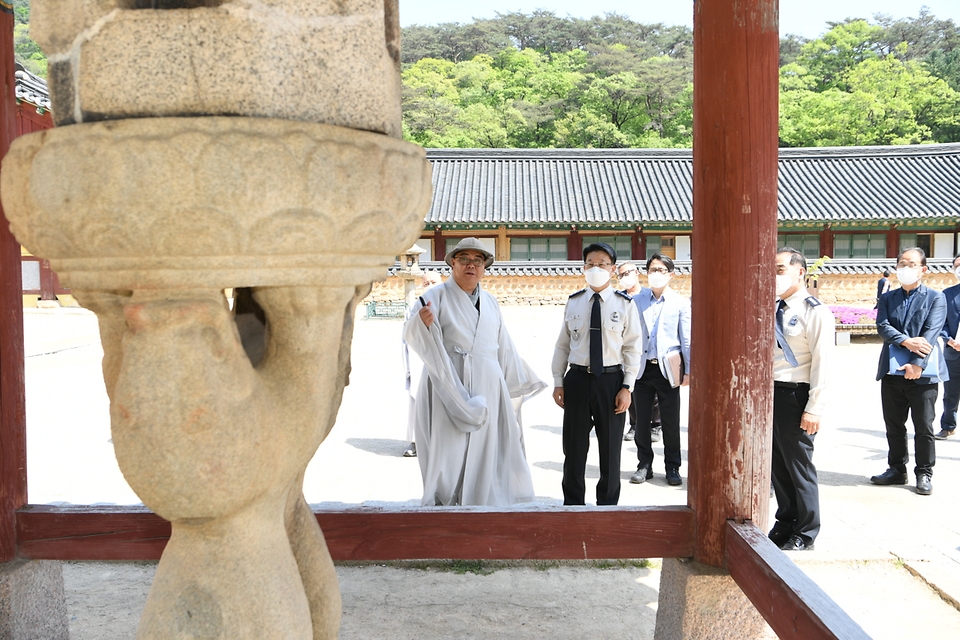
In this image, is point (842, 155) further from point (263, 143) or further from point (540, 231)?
point (263, 143)

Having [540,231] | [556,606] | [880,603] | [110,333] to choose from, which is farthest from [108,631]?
[540,231]

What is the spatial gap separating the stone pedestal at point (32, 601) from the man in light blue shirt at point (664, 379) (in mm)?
3889

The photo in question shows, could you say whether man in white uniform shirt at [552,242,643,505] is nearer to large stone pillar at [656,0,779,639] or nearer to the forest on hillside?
large stone pillar at [656,0,779,639]

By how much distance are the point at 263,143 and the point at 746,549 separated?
2.13m

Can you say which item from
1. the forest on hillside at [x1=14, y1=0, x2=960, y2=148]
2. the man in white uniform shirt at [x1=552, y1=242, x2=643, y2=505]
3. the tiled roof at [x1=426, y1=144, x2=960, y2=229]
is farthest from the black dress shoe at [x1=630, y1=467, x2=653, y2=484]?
the forest on hillside at [x1=14, y1=0, x2=960, y2=148]

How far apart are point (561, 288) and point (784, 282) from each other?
18.3 m

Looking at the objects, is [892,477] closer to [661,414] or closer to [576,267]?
[661,414]

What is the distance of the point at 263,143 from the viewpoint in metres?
1.26

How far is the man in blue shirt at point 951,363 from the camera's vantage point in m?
6.73

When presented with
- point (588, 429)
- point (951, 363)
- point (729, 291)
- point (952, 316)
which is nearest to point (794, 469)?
point (588, 429)

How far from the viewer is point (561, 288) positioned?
22672 mm

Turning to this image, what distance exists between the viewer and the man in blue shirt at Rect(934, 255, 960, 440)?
22.1 ft

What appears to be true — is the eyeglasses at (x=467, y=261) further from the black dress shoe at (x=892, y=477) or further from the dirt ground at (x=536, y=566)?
the black dress shoe at (x=892, y=477)

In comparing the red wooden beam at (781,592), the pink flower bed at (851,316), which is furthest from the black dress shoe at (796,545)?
the pink flower bed at (851,316)
